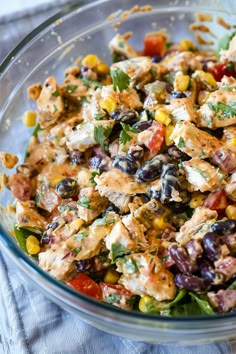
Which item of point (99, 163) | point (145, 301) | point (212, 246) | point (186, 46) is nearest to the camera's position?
point (212, 246)

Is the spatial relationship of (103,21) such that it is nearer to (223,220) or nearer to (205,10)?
(205,10)

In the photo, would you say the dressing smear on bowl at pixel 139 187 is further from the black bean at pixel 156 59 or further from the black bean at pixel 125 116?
the black bean at pixel 156 59

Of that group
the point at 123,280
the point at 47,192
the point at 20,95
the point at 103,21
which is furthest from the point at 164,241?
the point at 103,21

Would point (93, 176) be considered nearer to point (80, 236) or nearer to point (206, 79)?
point (80, 236)

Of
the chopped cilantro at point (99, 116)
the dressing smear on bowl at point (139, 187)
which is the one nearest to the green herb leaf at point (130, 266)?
the dressing smear on bowl at point (139, 187)

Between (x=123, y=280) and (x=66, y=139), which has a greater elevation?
(x=66, y=139)

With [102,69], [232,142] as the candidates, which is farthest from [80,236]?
[102,69]

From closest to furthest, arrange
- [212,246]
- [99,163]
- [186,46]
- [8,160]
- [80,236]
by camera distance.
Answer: [212,246], [80,236], [99,163], [8,160], [186,46]
